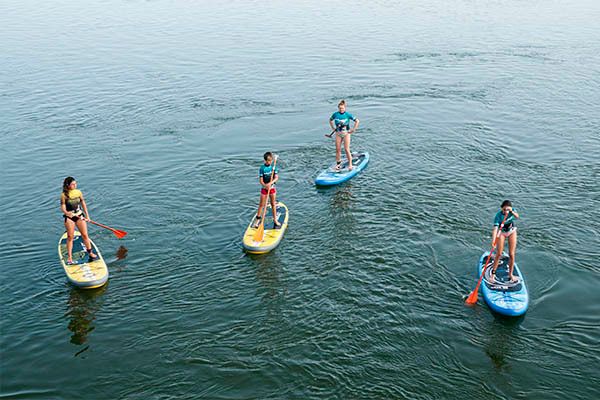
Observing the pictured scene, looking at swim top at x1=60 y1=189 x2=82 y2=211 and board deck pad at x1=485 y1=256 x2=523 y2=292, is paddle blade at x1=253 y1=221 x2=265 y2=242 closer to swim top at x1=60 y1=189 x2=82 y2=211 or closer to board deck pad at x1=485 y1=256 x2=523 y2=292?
swim top at x1=60 y1=189 x2=82 y2=211

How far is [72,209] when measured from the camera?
14906 millimetres

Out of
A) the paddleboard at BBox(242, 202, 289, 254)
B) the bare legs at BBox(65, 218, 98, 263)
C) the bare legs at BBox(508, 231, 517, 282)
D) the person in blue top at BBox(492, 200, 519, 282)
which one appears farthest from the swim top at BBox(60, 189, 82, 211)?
the bare legs at BBox(508, 231, 517, 282)

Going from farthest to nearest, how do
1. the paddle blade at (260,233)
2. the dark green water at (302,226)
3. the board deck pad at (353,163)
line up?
1. the board deck pad at (353,163)
2. the paddle blade at (260,233)
3. the dark green water at (302,226)

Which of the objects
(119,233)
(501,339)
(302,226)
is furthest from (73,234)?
(501,339)

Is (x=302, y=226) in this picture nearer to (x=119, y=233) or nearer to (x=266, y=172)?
(x=266, y=172)

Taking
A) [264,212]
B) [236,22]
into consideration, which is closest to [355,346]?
[264,212]

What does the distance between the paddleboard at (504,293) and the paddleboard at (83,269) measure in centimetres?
964

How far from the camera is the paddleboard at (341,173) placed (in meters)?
20.6

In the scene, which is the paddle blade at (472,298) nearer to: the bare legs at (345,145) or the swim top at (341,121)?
the bare legs at (345,145)

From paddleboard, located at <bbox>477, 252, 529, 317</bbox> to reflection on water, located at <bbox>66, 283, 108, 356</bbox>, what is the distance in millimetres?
9395

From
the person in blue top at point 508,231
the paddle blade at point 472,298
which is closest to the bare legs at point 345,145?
the person in blue top at point 508,231

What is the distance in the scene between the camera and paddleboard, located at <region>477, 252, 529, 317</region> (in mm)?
13188

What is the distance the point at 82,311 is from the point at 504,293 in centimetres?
1022

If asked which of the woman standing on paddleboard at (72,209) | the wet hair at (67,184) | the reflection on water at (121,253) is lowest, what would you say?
the reflection on water at (121,253)
